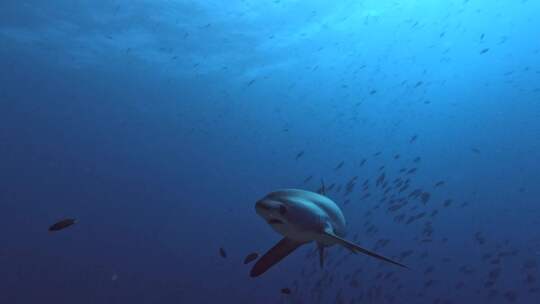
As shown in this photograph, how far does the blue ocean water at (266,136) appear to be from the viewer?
73.1 ft

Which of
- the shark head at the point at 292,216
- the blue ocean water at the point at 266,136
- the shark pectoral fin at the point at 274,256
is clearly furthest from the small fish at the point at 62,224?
the shark head at the point at 292,216

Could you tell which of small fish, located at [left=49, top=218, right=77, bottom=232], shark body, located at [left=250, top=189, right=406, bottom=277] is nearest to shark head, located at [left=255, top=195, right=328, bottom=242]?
shark body, located at [left=250, top=189, right=406, bottom=277]

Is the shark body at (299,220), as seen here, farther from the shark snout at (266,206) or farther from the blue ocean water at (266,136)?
the blue ocean water at (266,136)

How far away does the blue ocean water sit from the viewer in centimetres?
2228

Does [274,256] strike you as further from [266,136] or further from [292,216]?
[266,136]

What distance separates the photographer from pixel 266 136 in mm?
53188

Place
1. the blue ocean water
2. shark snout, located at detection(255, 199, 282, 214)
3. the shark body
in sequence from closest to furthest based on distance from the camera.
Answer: shark snout, located at detection(255, 199, 282, 214)
the shark body
the blue ocean water

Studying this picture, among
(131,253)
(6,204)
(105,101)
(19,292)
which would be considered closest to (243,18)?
(105,101)

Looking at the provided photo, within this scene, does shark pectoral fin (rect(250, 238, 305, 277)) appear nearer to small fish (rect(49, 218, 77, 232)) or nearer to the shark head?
the shark head

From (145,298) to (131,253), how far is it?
20469 millimetres

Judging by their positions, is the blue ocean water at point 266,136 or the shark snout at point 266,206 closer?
the shark snout at point 266,206

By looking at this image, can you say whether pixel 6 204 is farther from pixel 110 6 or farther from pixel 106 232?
pixel 110 6

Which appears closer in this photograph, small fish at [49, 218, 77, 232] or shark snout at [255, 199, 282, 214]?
shark snout at [255, 199, 282, 214]

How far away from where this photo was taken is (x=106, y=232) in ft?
233
